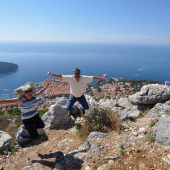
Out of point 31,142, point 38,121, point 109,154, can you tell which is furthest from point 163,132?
point 31,142

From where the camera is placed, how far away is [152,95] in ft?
32.1

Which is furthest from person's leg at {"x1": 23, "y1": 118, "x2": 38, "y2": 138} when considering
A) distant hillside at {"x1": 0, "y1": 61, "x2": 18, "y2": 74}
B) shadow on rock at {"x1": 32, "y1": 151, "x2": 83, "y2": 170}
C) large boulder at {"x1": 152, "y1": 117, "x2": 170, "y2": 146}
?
distant hillside at {"x1": 0, "y1": 61, "x2": 18, "y2": 74}

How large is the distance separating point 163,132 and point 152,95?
15.2ft

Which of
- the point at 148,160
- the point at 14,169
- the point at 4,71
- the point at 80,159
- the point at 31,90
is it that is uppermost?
the point at 31,90

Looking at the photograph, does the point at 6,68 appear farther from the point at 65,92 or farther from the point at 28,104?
the point at 28,104

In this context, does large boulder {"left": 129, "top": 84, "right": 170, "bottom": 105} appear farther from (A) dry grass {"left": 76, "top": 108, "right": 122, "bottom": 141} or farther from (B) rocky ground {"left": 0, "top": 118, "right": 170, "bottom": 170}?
(A) dry grass {"left": 76, "top": 108, "right": 122, "bottom": 141}

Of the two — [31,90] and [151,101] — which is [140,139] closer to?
[31,90]

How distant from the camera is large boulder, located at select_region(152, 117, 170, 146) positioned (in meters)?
5.16

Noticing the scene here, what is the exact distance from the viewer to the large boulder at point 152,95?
31.9 ft

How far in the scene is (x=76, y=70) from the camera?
27.6 feet

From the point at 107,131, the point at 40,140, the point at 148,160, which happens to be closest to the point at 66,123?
the point at 40,140

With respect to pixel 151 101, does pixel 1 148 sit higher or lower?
lower

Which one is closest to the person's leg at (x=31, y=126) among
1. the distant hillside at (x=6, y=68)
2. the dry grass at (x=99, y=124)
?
the dry grass at (x=99, y=124)

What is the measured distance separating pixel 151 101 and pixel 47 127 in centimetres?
396
